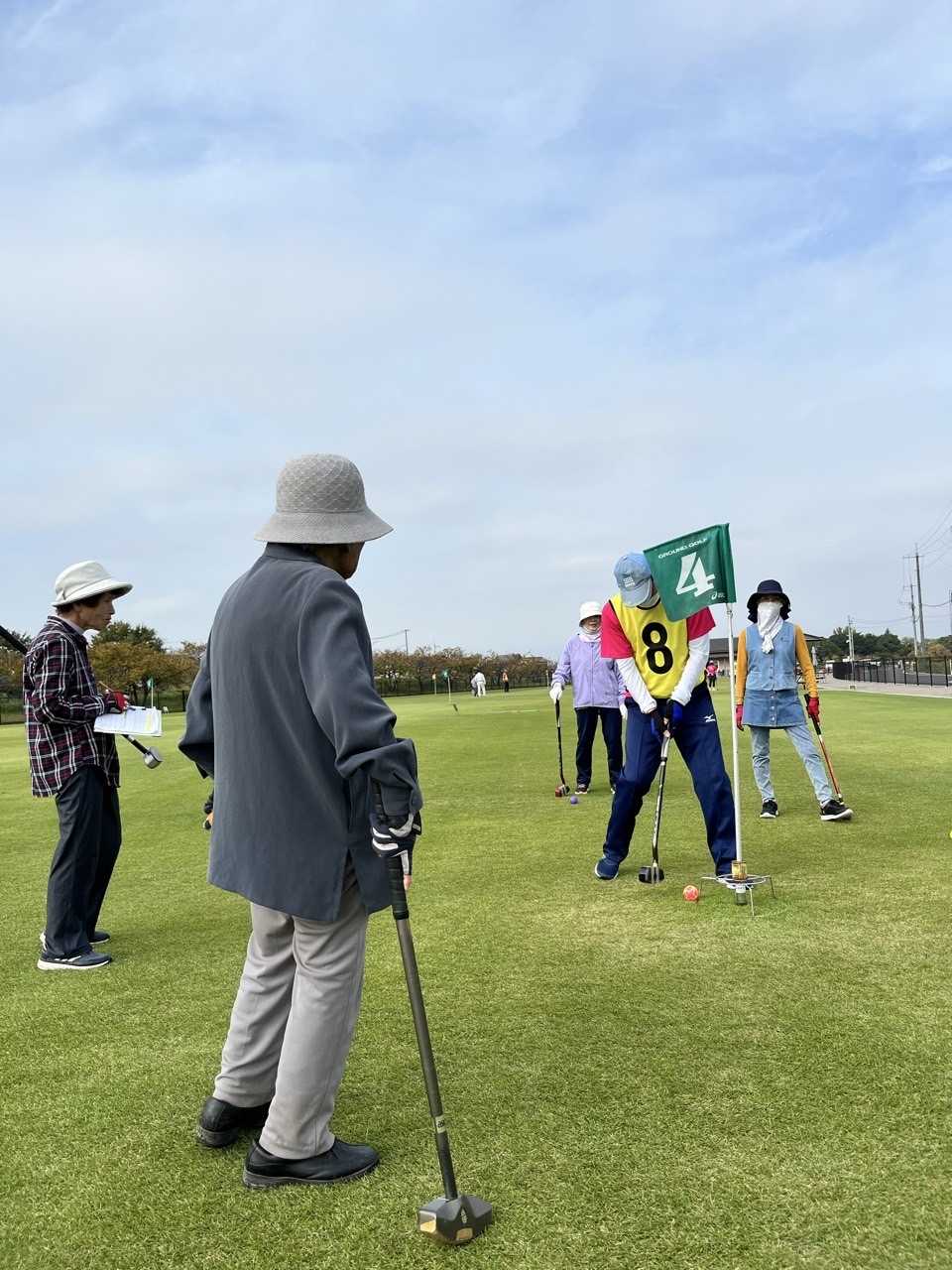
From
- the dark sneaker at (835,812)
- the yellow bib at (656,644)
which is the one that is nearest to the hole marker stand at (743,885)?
the yellow bib at (656,644)

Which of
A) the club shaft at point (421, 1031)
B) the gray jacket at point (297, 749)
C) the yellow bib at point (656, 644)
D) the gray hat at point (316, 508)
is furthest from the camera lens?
the yellow bib at point (656, 644)

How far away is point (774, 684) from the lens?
10.3 metres

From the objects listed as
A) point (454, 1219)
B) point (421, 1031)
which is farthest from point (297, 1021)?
point (454, 1219)

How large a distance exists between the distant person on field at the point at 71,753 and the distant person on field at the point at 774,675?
6311 millimetres

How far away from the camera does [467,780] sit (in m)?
14.7

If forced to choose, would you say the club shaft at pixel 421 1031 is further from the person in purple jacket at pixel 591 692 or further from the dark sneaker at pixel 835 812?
the person in purple jacket at pixel 591 692

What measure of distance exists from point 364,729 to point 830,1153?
2.00 meters

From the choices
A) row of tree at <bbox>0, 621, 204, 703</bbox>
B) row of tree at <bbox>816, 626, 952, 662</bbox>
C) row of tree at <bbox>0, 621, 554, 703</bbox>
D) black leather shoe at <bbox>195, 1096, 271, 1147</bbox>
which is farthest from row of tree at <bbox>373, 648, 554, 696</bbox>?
black leather shoe at <bbox>195, 1096, 271, 1147</bbox>

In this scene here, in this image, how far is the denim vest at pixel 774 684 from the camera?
10.3 metres

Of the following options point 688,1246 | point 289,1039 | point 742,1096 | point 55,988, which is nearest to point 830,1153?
point 742,1096

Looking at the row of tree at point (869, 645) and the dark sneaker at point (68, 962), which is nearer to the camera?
the dark sneaker at point (68, 962)

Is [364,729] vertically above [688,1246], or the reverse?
[364,729]

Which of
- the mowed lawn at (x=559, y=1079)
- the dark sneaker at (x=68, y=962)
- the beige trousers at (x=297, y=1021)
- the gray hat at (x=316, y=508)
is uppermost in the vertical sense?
the gray hat at (x=316, y=508)

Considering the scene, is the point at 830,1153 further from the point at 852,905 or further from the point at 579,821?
the point at 579,821
